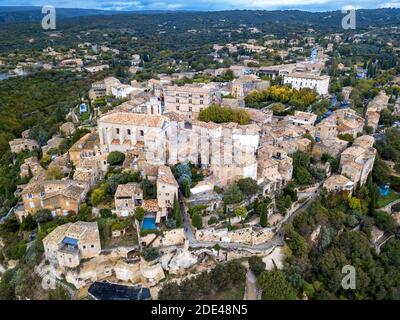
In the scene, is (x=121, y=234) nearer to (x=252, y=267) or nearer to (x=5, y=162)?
(x=252, y=267)

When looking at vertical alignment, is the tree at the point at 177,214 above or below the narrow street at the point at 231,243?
above

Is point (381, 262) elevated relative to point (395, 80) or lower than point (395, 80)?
lower

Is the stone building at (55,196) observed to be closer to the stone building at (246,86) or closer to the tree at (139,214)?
the tree at (139,214)

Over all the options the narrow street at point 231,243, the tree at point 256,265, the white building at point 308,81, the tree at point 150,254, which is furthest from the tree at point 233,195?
the white building at point 308,81

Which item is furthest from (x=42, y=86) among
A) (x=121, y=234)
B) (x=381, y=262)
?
(x=381, y=262)

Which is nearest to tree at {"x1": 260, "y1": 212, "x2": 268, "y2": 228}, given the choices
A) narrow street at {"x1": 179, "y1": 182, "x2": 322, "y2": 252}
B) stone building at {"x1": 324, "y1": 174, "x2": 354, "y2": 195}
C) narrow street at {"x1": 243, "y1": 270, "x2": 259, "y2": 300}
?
narrow street at {"x1": 179, "y1": 182, "x2": 322, "y2": 252}

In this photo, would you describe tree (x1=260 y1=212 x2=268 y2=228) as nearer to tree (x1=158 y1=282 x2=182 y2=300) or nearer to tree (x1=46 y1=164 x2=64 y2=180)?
tree (x1=158 y1=282 x2=182 y2=300)
